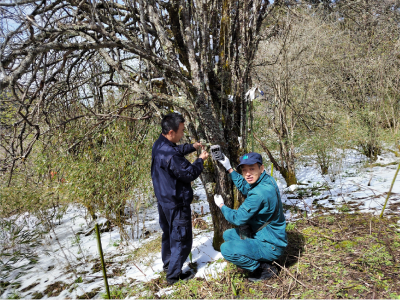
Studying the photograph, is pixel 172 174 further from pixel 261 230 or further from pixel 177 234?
pixel 261 230

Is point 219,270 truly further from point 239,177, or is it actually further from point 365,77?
point 365,77

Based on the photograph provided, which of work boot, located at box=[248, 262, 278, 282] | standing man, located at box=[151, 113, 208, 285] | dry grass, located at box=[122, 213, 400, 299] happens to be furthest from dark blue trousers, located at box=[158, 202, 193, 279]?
work boot, located at box=[248, 262, 278, 282]

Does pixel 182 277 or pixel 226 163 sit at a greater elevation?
pixel 226 163

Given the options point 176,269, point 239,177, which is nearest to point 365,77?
point 239,177

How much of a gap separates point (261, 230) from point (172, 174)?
1060 millimetres

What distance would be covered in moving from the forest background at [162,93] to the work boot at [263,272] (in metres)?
0.61

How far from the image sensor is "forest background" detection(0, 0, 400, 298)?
8.27ft

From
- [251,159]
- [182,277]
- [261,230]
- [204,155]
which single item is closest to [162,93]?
[204,155]

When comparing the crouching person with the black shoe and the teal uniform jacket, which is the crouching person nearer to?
the teal uniform jacket

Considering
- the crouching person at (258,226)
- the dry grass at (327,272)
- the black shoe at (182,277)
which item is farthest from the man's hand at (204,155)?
the black shoe at (182,277)

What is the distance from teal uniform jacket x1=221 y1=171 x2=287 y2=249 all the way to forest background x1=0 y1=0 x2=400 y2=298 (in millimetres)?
469

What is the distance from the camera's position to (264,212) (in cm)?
225

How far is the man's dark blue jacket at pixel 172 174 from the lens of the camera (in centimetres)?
242

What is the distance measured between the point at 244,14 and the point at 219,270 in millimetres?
2841
